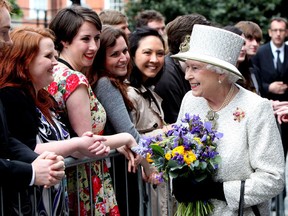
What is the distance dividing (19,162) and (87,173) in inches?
41.7

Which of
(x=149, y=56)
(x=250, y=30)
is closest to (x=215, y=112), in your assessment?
(x=149, y=56)

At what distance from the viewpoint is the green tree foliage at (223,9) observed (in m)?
20.4

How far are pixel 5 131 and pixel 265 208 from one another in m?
1.72

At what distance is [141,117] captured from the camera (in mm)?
5867

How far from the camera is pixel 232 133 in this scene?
449 centimetres

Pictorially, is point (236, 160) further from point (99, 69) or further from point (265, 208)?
point (99, 69)

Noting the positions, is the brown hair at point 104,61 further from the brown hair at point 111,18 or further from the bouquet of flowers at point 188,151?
the brown hair at point 111,18

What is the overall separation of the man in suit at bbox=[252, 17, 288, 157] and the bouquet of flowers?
5824mm

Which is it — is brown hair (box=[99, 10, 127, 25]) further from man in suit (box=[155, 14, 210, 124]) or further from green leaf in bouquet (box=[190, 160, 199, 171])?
green leaf in bouquet (box=[190, 160, 199, 171])

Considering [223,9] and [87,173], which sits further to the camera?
[223,9]

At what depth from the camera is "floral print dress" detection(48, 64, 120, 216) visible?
4918 millimetres

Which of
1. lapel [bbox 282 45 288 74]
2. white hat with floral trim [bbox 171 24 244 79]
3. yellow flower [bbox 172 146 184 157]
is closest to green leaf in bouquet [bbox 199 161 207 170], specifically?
yellow flower [bbox 172 146 184 157]

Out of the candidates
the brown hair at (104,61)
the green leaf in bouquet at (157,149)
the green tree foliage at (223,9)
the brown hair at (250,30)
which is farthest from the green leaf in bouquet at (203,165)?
the green tree foliage at (223,9)

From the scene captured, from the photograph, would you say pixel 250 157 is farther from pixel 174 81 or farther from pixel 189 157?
pixel 174 81
